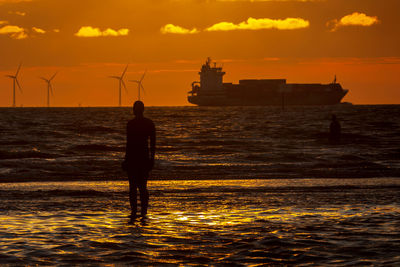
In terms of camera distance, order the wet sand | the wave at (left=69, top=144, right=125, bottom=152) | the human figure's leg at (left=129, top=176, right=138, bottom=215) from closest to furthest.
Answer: the wet sand < the human figure's leg at (left=129, top=176, right=138, bottom=215) < the wave at (left=69, top=144, right=125, bottom=152)

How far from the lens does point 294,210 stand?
10320 mm

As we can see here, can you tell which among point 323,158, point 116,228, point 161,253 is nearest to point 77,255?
point 161,253

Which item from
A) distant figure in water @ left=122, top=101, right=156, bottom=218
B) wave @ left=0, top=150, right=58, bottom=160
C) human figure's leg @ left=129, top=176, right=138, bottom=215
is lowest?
wave @ left=0, top=150, right=58, bottom=160

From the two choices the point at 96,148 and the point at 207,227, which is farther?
the point at 96,148

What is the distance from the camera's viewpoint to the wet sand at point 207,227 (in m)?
6.75

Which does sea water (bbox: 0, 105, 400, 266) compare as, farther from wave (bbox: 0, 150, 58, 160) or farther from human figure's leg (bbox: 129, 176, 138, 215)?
wave (bbox: 0, 150, 58, 160)

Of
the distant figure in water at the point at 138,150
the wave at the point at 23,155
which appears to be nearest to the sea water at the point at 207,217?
the distant figure in water at the point at 138,150

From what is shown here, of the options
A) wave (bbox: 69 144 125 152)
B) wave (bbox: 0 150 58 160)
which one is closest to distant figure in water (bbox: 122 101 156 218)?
wave (bbox: 0 150 58 160)

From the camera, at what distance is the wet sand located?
6.75 metres

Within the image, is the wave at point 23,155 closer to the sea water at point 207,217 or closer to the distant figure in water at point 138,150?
the sea water at point 207,217

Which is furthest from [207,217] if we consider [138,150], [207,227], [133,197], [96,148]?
[96,148]

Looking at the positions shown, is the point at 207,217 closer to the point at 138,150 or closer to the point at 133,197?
the point at 133,197

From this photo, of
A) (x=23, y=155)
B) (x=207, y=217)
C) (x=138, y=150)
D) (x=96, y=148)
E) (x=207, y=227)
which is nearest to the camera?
(x=207, y=227)

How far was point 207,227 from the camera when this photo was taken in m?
8.66
